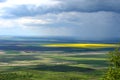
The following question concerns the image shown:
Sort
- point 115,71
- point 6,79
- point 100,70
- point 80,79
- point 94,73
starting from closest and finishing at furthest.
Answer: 1. point 115,71
2. point 6,79
3. point 80,79
4. point 94,73
5. point 100,70

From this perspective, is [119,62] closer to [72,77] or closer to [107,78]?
[107,78]

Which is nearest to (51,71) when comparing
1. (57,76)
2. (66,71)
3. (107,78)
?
(66,71)

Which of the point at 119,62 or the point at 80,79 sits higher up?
the point at 119,62

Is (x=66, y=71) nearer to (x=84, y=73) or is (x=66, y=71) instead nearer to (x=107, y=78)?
(x=84, y=73)

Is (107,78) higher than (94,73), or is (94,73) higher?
Result: (107,78)

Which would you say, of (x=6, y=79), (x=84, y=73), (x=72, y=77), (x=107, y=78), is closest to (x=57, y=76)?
(x=72, y=77)

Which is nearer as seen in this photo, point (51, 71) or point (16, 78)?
point (16, 78)

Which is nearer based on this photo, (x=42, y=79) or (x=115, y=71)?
(x=115, y=71)

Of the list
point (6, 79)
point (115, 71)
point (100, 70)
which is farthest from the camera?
point (100, 70)

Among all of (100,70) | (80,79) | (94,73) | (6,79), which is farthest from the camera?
(100,70)
